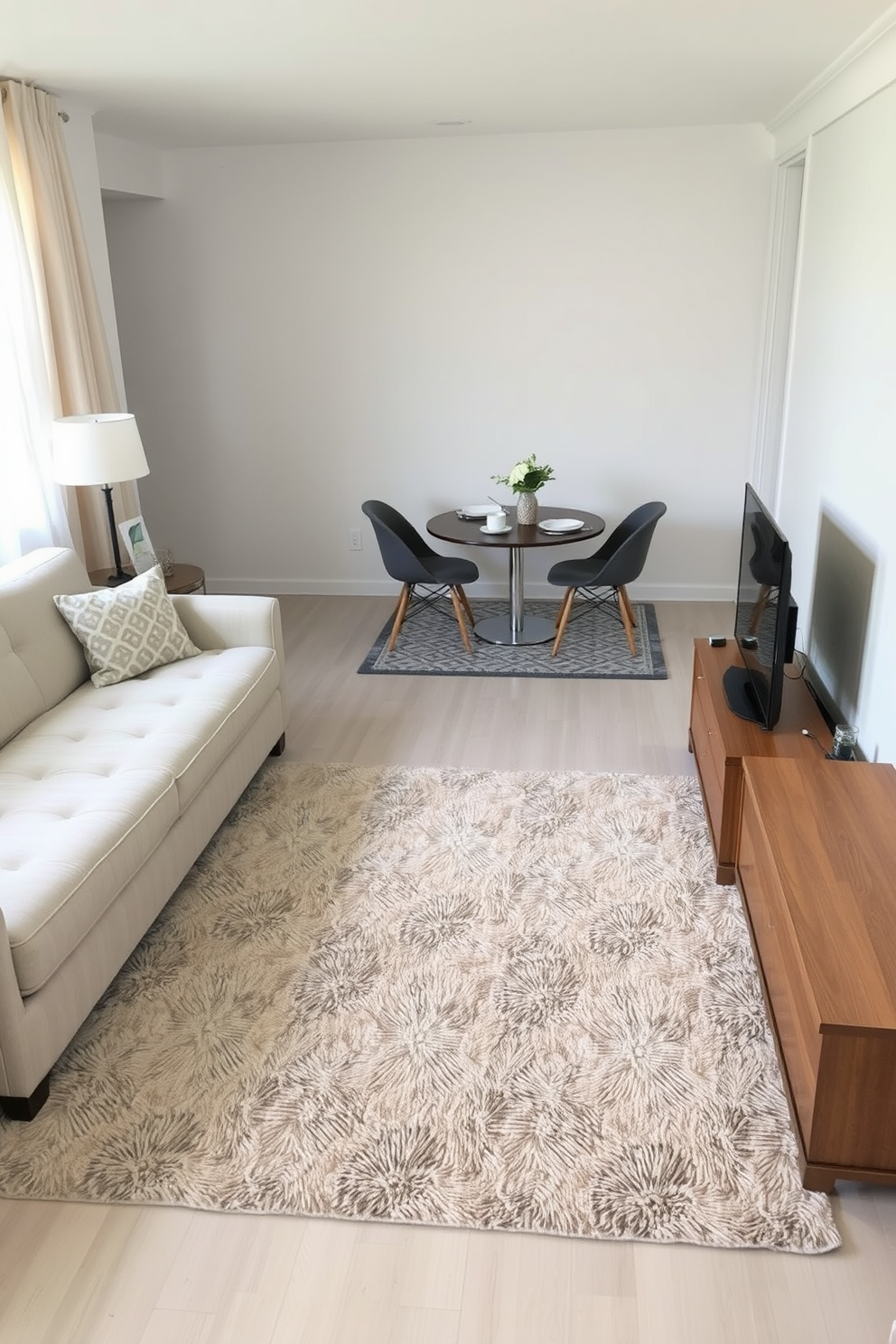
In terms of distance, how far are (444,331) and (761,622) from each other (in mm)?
3147

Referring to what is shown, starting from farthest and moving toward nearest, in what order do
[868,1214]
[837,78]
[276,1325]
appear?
[837,78] < [868,1214] < [276,1325]

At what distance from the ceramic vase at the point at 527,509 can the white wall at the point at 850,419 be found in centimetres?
124

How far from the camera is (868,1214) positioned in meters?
2.08

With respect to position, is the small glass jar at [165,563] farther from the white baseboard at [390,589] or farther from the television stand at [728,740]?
the television stand at [728,740]

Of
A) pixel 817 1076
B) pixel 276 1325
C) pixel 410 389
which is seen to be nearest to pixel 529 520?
pixel 410 389

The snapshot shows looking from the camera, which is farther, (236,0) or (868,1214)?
(236,0)

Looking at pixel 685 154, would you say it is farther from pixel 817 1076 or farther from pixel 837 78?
pixel 817 1076

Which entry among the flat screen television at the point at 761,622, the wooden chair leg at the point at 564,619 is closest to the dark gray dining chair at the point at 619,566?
the wooden chair leg at the point at 564,619

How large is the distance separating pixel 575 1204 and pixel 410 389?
467 cm

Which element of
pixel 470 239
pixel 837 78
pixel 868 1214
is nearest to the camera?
pixel 868 1214

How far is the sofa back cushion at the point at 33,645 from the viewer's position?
341cm

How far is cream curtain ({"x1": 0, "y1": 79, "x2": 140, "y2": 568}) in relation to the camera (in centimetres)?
409

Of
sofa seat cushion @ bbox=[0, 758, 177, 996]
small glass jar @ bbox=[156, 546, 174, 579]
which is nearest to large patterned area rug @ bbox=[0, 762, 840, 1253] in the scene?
sofa seat cushion @ bbox=[0, 758, 177, 996]

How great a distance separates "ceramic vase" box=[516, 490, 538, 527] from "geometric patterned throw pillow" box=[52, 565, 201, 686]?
6.71 feet
